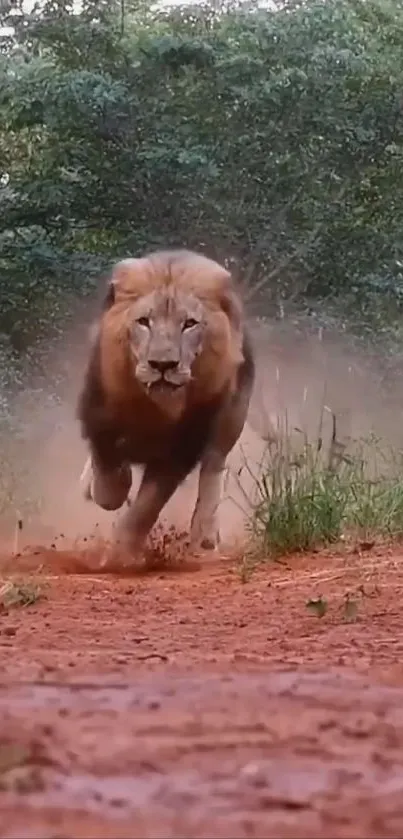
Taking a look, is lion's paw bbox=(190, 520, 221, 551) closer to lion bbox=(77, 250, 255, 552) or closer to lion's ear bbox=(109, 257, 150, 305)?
lion bbox=(77, 250, 255, 552)

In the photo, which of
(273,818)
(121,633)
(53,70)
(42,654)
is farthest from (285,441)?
(273,818)

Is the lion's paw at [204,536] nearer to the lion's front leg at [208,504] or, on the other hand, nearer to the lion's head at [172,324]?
the lion's front leg at [208,504]

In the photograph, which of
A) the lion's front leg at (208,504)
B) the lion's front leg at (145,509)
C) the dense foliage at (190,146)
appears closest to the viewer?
the lion's front leg at (145,509)

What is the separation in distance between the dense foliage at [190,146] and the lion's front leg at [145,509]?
434 cm

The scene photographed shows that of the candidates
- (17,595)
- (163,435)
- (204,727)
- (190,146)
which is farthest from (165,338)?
(190,146)

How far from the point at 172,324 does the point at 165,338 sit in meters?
0.09

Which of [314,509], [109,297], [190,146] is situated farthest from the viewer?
[190,146]

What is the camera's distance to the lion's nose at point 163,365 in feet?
16.8

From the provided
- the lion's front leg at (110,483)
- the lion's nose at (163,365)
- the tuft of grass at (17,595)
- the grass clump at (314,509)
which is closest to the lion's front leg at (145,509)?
the lion's front leg at (110,483)

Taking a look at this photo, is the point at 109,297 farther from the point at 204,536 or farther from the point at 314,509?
the point at 314,509

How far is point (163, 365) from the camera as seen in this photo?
5.12 metres

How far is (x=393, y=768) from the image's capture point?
1.29 meters

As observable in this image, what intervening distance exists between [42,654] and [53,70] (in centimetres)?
791

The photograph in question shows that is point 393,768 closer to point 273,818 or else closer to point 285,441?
point 273,818
